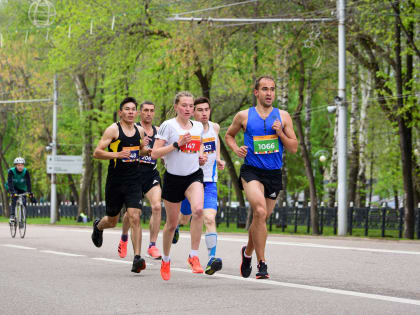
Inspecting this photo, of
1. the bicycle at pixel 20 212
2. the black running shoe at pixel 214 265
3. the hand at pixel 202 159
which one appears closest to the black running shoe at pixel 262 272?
the black running shoe at pixel 214 265

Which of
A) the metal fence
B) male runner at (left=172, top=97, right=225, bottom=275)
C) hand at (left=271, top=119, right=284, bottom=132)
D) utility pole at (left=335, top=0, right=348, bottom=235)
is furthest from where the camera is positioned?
the metal fence

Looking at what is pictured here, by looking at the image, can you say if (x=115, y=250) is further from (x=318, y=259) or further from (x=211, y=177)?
(x=211, y=177)

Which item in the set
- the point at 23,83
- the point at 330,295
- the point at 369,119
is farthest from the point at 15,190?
the point at 23,83

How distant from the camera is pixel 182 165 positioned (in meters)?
9.93

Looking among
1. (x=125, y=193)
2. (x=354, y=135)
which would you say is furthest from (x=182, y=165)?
(x=354, y=135)

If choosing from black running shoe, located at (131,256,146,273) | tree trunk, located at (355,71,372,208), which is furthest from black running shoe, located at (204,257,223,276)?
tree trunk, located at (355,71,372,208)

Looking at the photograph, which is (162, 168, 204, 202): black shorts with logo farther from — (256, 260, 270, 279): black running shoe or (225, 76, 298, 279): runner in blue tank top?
(256, 260, 270, 279): black running shoe

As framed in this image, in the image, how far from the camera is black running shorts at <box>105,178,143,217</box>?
36.9ft

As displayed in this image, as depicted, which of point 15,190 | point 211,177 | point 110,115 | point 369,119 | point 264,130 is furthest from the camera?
point 110,115

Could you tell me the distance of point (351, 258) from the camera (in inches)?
522

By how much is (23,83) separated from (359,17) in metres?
29.9

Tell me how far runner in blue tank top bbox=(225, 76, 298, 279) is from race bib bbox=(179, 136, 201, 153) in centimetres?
50

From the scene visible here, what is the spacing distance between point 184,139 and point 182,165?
48cm

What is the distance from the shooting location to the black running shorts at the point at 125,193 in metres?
11.2
